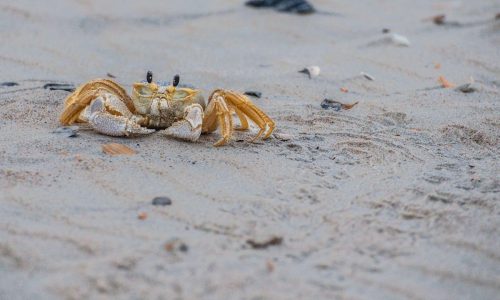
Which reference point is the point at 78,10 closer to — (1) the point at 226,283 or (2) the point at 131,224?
(2) the point at 131,224

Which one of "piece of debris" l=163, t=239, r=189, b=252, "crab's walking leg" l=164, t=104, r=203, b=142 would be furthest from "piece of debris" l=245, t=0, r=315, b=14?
"piece of debris" l=163, t=239, r=189, b=252

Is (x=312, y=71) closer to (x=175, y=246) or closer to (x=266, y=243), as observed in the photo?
(x=266, y=243)

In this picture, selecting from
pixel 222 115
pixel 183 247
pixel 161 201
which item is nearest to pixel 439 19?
pixel 222 115

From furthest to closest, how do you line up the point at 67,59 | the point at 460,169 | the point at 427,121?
1. the point at 67,59
2. the point at 427,121
3. the point at 460,169

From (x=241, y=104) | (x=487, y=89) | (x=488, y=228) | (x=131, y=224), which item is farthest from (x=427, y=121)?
(x=131, y=224)

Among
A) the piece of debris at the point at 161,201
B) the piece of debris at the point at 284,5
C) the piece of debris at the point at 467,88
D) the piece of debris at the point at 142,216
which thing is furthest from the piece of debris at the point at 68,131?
the piece of debris at the point at 284,5
